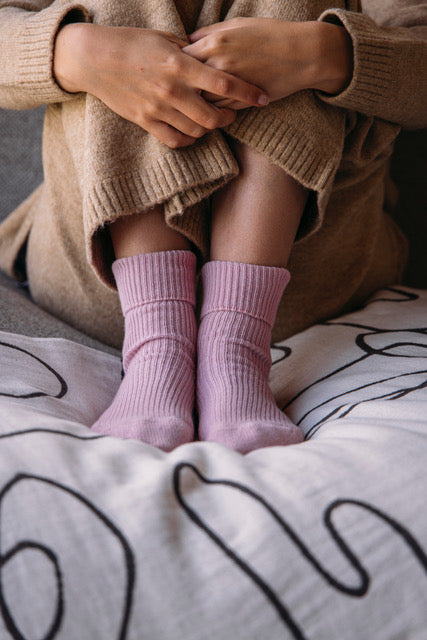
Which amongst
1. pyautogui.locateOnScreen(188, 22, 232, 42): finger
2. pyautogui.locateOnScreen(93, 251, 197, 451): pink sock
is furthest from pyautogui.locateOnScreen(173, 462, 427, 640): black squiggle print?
pyautogui.locateOnScreen(188, 22, 232, 42): finger

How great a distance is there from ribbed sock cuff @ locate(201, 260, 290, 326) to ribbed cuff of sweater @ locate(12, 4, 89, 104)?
268 millimetres

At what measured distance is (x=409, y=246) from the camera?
1.12m

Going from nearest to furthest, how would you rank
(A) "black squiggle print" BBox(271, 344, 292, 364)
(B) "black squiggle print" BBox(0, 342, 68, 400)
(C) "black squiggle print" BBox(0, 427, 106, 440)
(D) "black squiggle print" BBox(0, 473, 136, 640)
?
(D) "black squiggle print" BBox(0, 473, 136, 640), (C) "black squiggle print" BBox(0, 427, 106, 440), (B) "black squiggle print" BBox(0, 342, 68, 400), (A) "black squiggle print" BBox(271, 344, 292, 364)

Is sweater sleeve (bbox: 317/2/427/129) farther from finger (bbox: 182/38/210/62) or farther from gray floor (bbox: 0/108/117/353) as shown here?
gray floor (bbox: 0/108/117/353)

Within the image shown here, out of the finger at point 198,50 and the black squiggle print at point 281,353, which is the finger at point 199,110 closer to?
the finger at point 198,50

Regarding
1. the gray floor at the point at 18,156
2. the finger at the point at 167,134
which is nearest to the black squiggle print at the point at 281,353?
the finger at the point at 167,134

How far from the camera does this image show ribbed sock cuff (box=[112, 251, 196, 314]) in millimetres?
592

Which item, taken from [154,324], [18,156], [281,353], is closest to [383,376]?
[281,353]

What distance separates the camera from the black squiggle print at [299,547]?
35cm

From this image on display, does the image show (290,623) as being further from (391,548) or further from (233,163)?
(233,163)

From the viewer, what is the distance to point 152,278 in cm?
59

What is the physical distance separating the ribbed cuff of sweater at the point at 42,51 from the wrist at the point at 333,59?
26cm

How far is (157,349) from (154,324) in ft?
0.09

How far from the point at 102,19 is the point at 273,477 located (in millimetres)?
507
